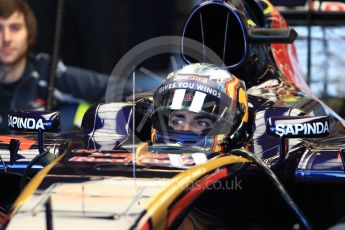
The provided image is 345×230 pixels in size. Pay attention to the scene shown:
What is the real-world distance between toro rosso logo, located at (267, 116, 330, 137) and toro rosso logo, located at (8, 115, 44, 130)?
1157mm

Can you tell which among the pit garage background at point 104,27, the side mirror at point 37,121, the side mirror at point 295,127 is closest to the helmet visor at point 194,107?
the side mirror at point 295,127

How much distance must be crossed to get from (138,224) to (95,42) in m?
5.02

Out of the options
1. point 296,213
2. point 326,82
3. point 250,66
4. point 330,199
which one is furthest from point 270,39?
point 326,82

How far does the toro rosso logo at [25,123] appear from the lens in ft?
15.4

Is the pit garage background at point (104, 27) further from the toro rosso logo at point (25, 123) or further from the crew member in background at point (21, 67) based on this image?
the toro rosso logo at point (25, 123)

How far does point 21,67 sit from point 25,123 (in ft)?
11.0

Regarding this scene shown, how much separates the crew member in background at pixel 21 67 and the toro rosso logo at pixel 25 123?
3.06 m

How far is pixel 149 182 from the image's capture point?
13.4 feet

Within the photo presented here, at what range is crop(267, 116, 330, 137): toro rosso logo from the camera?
4359 mm

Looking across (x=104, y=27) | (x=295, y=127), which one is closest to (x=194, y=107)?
(x=295, y=127)

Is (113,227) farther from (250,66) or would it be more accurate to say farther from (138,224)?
(250,66)

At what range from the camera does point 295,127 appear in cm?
436

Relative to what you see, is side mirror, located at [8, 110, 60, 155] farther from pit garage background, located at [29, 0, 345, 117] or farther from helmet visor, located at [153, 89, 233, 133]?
pit garage background, located at [29, 0, 345, 117]

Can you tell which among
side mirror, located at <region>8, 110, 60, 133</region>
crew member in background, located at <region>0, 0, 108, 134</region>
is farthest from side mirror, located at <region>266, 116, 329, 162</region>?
Result: crew member in background, located at <region>0, 0, 108, 134</region>
